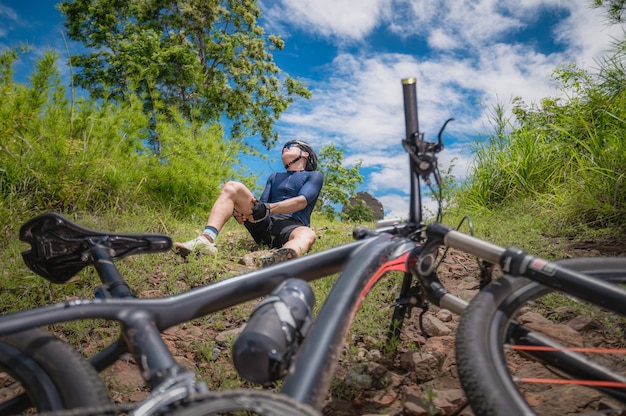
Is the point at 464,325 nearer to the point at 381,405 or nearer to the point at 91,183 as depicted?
the point at 381,405

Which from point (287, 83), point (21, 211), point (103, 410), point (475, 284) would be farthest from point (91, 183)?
point (287, 83)

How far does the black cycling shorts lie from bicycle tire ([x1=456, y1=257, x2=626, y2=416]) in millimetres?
2882

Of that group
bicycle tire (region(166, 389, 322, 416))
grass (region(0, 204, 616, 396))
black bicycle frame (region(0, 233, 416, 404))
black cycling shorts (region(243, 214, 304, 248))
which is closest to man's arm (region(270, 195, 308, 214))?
black cycling shorts (region(243, 214, 304, 248))

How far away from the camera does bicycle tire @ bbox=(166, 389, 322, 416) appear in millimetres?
799

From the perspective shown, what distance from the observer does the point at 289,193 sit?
14.7 feet

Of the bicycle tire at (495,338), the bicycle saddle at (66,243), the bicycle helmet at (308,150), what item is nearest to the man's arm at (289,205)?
the bicycle helmet at (308,150)

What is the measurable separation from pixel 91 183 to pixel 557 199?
→ 5.31 metres

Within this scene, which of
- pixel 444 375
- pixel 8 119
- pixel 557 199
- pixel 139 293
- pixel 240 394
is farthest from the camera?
pixel 557 199

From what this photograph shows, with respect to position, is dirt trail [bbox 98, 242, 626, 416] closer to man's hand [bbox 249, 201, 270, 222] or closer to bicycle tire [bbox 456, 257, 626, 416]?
bicycle tire [bbox 456, 257, 626, 416]

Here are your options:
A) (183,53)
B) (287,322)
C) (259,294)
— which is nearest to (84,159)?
(259,294)

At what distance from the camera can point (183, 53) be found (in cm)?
1441

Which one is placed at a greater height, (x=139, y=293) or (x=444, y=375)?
(x=139, y=293)

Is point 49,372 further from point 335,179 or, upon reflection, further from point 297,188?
point 335,179

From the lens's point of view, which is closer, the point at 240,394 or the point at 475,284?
the point at 240,394
